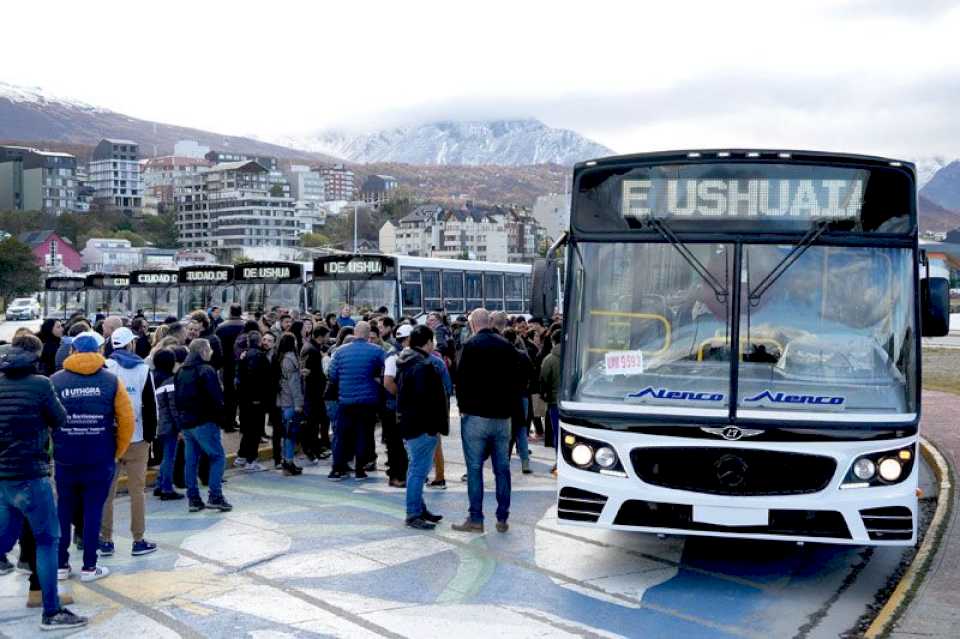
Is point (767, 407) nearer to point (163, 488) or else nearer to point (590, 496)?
point (590, 496)

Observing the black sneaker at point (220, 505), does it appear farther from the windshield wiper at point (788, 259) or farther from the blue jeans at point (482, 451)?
the windshield wiper at point (788, 259)

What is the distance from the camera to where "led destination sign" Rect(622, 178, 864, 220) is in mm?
8383

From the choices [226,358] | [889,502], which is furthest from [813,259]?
[226,358]

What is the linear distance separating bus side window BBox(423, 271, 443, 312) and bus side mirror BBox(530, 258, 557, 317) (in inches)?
807

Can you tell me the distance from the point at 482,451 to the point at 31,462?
4.02 m

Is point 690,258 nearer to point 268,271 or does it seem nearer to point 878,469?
point 878,469

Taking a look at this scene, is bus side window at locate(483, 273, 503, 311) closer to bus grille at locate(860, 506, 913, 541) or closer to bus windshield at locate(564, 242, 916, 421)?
bus windshield at locate(564, 242, 916, 421)

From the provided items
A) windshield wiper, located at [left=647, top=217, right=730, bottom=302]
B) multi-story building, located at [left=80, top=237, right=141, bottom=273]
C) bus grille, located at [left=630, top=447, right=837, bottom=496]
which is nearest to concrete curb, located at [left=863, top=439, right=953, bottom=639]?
bus grille, located at [left=630, top=447, right=837, bottom=496]

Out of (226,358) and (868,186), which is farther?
(226,358)

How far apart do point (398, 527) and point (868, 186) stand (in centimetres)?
509

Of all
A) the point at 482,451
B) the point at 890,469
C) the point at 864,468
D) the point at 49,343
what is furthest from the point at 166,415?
the point at 890,469

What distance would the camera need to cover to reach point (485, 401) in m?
9.74

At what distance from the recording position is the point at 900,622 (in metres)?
7.00

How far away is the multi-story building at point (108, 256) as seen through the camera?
541 ft
